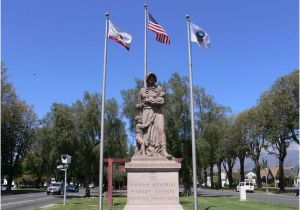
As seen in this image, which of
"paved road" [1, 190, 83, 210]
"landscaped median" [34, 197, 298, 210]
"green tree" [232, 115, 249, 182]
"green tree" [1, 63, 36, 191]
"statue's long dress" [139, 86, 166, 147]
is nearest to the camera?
"statue's long dress" [139, 86, 166, 147]

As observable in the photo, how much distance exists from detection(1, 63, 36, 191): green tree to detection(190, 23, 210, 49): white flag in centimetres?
3424

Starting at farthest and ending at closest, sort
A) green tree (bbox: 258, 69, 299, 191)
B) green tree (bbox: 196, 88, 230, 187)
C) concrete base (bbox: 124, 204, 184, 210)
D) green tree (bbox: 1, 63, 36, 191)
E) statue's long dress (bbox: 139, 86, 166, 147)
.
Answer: green tree (bbox: 258, 69, 299, 191), green tree (bbox: 1, 63, 36, 191), green tree (bbox: 196, 88, 230, 187), statue's long dress (bbox: 139, 86, 166, 147), concrete base (bbox: 124, 204, 184, 210)

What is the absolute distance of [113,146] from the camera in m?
43.9

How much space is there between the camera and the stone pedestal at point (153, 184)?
15055 mm

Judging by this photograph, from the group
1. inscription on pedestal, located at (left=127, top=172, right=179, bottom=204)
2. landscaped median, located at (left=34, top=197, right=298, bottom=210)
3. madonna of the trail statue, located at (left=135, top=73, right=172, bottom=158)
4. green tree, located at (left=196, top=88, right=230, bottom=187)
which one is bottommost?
landscaped median, located at (left=34, top=197, right=298, bottom=210)

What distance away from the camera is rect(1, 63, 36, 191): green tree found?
2074 inches

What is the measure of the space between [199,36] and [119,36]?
3.72 metres

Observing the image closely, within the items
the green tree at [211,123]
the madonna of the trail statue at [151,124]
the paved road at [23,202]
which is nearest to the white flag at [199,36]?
the madonna of the trail statue at [151,124]

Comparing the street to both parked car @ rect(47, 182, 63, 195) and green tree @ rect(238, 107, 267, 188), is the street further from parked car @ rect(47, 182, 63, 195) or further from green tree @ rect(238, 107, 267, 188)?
green tree @ rect(238, 107, 267, 188)

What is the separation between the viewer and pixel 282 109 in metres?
57.9

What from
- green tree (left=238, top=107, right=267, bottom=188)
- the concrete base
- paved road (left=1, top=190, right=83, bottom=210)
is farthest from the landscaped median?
green tree (left=238, top=107, right=267, bottom=188)

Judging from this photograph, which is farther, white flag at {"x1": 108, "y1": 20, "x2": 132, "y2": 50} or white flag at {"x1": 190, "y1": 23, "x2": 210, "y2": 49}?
white flag at {"x1": 108, "y1": 20, "x2": 132, "y2": 50}

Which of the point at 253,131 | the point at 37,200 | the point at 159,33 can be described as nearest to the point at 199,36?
the point at 159,33

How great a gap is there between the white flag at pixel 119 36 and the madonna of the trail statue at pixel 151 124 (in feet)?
19.3
